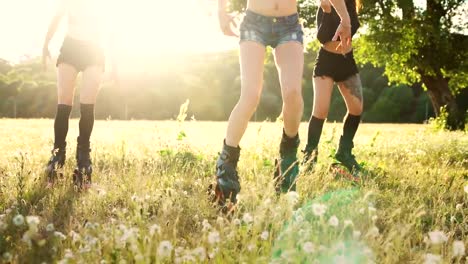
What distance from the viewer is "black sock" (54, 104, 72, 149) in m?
6.44

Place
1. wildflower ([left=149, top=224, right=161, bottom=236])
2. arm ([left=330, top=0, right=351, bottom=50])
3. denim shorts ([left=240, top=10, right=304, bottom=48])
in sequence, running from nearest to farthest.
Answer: wildflower ([left=149, top=224, right=161, bottom=236]) < denim shorts ([left=240, top=10, right=304, bottom=48]) < arm ([left=330, top=0, right=351, bottom=50])

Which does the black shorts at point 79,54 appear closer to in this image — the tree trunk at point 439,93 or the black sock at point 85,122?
the black sock at point 85,122

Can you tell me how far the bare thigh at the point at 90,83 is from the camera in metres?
6.21

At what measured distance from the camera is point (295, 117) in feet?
17.3

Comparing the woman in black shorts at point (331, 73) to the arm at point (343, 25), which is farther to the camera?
the woman in black shorts at point (331, 73)

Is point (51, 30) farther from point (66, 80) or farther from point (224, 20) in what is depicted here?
point (224, 20)

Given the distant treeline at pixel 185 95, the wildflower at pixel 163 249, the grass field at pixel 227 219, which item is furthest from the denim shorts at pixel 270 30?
the distant treeline at pixel 185 95

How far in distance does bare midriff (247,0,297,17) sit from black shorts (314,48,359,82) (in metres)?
2.14

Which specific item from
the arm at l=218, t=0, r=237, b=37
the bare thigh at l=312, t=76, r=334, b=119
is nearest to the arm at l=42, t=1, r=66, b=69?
the arm at l=218, t=0, r=237, b=37

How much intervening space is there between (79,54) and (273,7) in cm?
222

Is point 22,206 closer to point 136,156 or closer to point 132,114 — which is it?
point 136,156

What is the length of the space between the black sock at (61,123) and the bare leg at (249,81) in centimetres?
225

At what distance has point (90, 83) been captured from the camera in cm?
622

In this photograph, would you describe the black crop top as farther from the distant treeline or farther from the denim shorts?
the distant treeline
